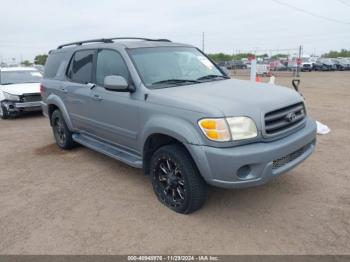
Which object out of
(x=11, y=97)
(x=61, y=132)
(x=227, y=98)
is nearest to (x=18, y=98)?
(x=11, y=97)

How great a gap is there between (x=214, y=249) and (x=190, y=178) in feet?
2.40

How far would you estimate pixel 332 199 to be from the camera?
148 inches

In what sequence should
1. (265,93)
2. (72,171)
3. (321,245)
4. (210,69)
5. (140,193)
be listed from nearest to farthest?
(321,245), (265,93), (140,193), (210,69), (72,171)

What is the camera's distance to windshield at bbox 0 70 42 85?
10.2 metres

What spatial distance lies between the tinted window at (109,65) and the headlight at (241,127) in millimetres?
1640

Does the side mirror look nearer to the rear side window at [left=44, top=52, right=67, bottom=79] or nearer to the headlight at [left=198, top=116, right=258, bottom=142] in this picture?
the headlight at [left=198, top=116, right=258, bottom=142]

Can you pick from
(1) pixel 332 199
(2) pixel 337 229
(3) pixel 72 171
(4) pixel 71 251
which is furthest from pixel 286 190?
(3) pixel 72 171

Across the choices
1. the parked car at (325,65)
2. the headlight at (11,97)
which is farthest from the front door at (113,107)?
the parked car at (325,65)

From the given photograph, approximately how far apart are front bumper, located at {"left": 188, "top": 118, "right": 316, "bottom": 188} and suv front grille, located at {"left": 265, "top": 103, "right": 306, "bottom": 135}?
154 mm

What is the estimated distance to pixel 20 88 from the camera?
9.54 meters

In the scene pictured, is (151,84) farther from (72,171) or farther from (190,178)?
(72,171)

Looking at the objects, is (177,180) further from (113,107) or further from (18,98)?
(18,98)

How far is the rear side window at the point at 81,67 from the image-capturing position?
4.88 metres

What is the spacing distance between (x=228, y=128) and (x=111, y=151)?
2.08 m
